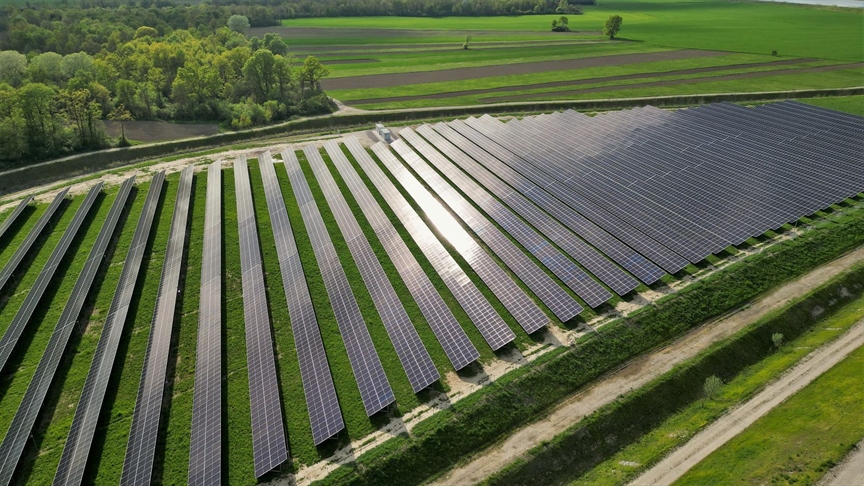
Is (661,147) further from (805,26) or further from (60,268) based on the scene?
(805,26)

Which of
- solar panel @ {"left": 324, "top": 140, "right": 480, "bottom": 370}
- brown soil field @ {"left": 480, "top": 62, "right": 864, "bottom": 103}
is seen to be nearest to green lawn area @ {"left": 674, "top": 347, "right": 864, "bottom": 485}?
solar panel @ {"left": 324, "top": 140, "right": 480, "bottom": 370}

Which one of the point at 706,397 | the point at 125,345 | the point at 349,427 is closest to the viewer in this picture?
the point at 349,427

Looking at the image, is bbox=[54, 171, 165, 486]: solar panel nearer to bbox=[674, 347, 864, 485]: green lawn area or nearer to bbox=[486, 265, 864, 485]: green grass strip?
bbox=[486, 265, 864, 485]: green grass strip

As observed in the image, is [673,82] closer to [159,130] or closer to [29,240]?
[159,130]

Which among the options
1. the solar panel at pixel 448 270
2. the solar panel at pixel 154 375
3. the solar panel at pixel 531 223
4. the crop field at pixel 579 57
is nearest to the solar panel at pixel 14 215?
the solar panel at pixel 154 375

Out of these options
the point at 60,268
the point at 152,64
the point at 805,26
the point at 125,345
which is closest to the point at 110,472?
the point at 125,345

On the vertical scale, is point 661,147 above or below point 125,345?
above
